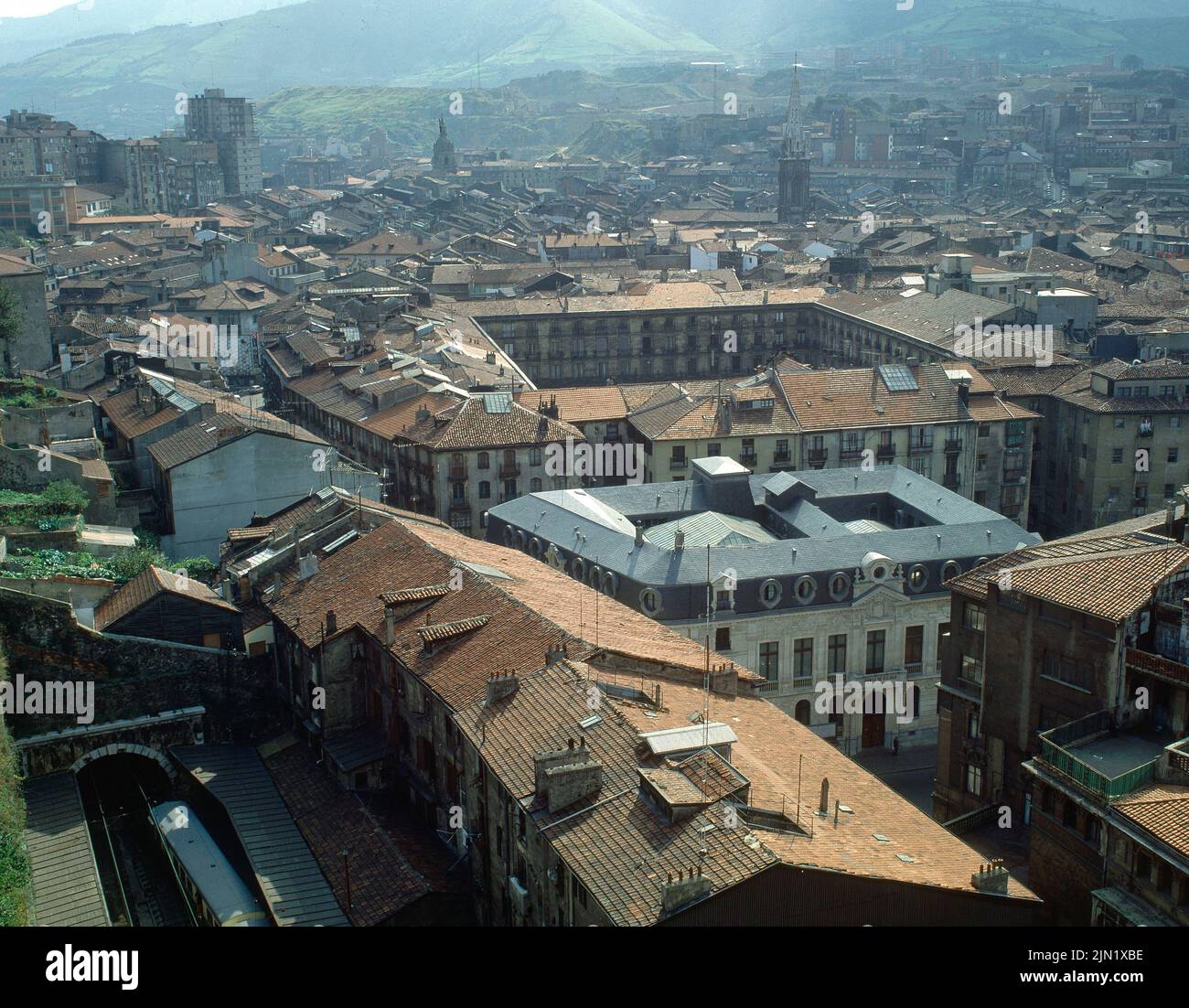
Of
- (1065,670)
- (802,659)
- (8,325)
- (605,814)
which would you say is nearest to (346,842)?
(605,814)

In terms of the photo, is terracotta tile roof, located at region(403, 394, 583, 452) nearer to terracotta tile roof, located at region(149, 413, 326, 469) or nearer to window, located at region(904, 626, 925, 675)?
terracotta tile roof, located at region(149, 413, 326, 469)

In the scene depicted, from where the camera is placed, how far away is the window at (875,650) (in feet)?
182

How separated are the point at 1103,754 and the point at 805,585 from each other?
17428mm

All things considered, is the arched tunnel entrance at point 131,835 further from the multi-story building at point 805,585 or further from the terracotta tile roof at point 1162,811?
the terracotta tile roof at point 1162,811

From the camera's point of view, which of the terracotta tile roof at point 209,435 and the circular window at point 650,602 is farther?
the terracotta tile roof at point 209,435

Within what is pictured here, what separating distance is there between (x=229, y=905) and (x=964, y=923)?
65.8 feet

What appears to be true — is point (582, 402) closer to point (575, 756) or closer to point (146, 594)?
point (146, 594)

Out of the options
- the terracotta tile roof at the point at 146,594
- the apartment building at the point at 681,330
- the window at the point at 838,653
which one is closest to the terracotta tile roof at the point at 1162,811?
the window at the point at 838,653

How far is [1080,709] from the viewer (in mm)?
40031

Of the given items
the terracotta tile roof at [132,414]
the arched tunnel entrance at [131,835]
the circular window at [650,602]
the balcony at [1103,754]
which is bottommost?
the arched tunnel entrance at [131,835]

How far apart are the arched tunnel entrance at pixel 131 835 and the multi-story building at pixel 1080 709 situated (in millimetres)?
23978

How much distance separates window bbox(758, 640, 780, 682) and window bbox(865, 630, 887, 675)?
12.6ft
